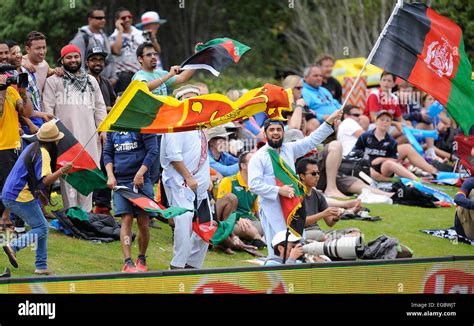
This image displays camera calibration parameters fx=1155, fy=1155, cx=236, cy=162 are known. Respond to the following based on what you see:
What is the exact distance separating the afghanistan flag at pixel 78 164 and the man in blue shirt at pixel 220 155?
3383mm

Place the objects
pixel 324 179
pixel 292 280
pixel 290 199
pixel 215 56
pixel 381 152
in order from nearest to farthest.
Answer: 1. pixel 292 280
2. pixel 290 199
3. pixel 215 56
4. pixel 324 179
5. pixel 381 152

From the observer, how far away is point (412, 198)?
60.7 feet

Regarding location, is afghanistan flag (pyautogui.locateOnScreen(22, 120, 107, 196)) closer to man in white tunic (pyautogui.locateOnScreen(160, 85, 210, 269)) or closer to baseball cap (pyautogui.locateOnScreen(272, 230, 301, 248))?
man in white tunic (pyautogui.locateOnScreen(160, 85, 210, 269))

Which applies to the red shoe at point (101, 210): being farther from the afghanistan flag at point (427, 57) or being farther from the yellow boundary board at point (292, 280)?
the yellow boundary board at point (292, 280)

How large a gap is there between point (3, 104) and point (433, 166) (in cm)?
1043

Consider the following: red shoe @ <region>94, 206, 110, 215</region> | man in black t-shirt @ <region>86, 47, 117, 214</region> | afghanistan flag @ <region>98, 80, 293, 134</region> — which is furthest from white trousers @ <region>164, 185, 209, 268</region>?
red shoe @ <region>94, 206, 110, 215</region>

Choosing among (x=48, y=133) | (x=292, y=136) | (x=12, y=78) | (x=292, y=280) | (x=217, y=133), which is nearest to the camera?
(x=292, y=280)

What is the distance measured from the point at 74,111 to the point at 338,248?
3823mm

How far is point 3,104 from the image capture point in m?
13.1

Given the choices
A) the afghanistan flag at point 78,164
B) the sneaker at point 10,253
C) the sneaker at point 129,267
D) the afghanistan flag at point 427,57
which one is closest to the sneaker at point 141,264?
the sneaker at point 129,267

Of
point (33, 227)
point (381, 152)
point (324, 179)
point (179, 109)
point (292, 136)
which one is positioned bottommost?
point (324, 179)

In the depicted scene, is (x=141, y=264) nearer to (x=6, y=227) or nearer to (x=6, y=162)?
(x=6, y=227)

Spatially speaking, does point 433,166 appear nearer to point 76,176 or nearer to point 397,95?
point 397,95

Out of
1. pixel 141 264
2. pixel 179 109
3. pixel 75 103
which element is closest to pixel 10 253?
pixel 141 264
